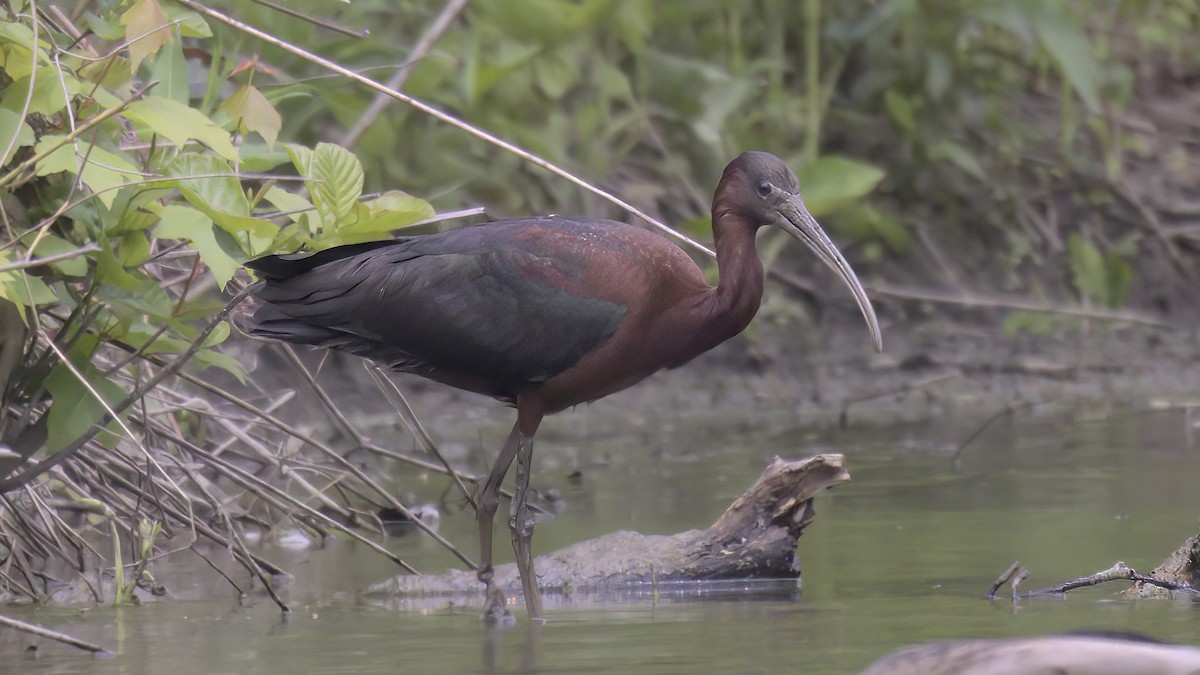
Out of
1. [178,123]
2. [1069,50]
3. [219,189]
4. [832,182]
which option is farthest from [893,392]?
[178,123]

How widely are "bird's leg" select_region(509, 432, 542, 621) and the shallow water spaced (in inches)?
3.6

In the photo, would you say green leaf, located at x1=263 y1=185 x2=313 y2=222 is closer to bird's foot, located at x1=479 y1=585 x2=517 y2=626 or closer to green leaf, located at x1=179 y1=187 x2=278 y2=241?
green leaf, located at x1=179 y1=187 x2=278 y2=241

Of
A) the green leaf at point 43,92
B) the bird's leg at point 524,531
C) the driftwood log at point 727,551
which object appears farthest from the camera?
the driftwood log at point 727,551

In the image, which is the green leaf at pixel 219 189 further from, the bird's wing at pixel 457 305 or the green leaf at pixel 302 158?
the bird's wing at pixel 457 305

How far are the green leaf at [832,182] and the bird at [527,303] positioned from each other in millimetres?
4372

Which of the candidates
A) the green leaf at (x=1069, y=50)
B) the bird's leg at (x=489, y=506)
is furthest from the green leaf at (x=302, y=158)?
the green leaf at (x=1069, y=50)

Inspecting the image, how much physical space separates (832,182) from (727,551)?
510 cm

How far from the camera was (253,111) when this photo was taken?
5238mm

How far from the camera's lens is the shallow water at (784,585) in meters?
4.49

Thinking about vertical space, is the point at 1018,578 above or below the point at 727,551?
below

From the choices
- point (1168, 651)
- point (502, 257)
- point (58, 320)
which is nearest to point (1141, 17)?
point (502, 257)

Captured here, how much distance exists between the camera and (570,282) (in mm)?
5688

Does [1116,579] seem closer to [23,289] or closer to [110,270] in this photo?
[110,270]

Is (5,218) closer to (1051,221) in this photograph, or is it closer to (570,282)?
(570,282)
